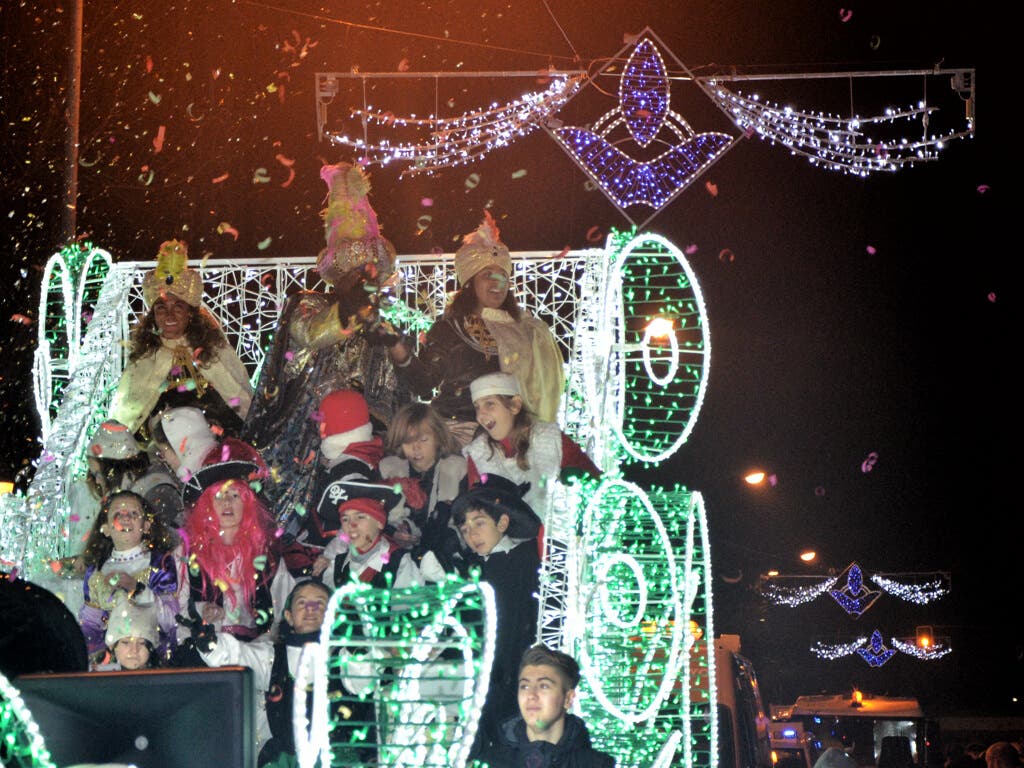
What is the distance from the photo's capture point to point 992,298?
16891 mm

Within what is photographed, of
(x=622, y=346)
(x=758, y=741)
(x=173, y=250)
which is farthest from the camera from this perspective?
(x=758, y=741)

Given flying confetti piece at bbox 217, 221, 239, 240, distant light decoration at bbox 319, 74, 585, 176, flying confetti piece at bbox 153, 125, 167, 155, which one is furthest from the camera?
flying confetti piece at bbox 217, 221, 239, 240

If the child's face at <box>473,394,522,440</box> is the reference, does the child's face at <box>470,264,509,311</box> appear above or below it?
above

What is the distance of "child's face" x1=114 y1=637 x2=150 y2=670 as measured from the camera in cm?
532

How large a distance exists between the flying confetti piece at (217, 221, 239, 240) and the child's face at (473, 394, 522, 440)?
7.02 m

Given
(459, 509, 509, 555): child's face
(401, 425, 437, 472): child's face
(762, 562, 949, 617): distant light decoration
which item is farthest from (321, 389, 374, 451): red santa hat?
(762, 562, 949, 617): distant light decoration

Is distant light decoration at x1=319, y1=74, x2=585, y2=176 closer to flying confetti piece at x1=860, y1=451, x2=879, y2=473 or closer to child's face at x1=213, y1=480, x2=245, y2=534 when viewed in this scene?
child's face at x1=213, y1=480, x2=245, y2=534

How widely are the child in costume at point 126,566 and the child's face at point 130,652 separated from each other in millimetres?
611

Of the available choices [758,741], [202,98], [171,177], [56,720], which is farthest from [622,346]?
[171,177]

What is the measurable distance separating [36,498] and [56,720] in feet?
15.4

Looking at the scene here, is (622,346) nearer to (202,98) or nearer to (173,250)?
(173,250)

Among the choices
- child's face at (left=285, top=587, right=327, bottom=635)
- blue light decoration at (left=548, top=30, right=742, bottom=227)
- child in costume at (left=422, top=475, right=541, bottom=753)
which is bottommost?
child's face at (left=285, top=587, right=327, bottom=635)

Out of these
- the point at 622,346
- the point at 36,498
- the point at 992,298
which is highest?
the point at 992,298

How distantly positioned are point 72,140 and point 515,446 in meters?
4.28
